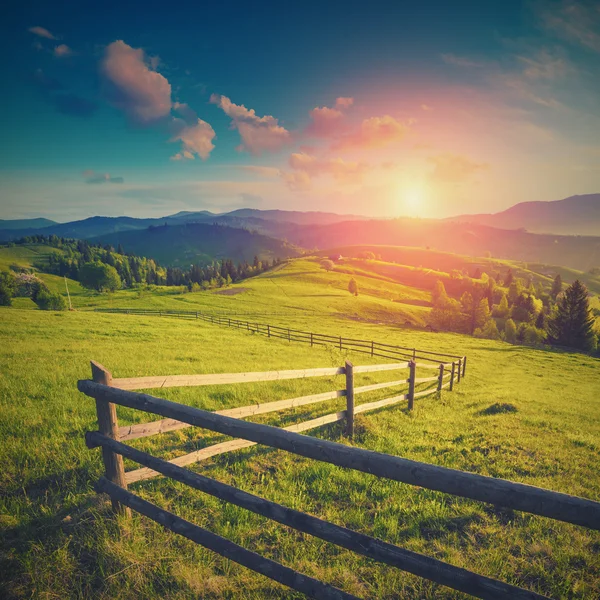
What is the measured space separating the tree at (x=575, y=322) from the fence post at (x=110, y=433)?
63523 millimetres

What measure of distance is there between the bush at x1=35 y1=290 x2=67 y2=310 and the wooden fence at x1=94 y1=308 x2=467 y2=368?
815 centimetres

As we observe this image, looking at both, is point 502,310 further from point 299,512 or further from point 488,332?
point 299,512

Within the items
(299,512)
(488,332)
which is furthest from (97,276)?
(488,332)

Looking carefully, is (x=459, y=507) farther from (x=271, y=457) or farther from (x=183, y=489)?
(x=183, y=489)

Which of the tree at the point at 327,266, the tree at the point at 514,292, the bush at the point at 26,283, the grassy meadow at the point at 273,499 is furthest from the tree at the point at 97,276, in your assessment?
the tree at the point at 514,292

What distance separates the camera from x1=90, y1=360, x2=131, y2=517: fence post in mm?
3963

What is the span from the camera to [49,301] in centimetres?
5256

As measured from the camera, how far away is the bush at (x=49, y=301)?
5222 cm

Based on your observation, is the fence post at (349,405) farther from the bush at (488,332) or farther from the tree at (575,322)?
the bush at (488,332)

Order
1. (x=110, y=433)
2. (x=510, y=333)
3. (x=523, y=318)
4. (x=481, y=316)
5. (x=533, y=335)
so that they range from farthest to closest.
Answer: (x=523, y=318) → (x=481, y=316) → (x=510, y=333) → (x=533, y=335) → (x=110, y=433)

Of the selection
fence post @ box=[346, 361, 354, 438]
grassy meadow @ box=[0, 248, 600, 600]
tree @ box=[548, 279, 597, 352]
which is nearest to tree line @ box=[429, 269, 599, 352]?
tree @ box=[548, 279, 597, 352]

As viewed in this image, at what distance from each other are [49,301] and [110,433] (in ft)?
210

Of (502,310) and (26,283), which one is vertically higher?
(26,283)

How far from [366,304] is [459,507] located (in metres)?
68.3
